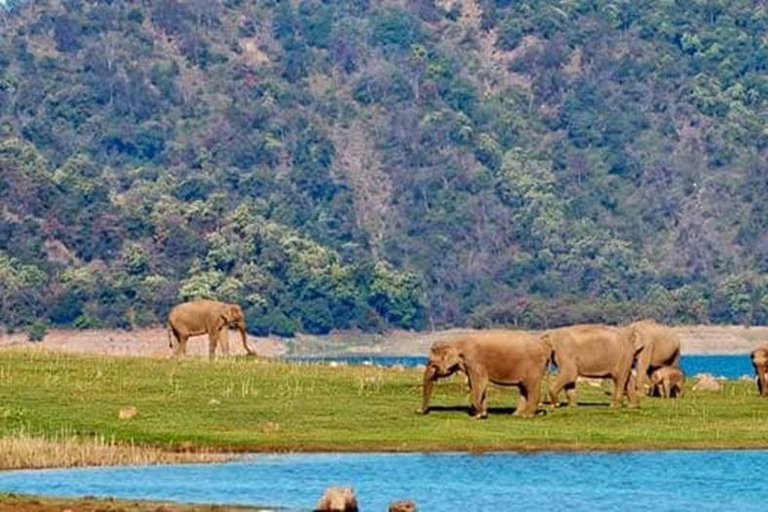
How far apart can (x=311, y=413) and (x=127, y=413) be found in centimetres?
479

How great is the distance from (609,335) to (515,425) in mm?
7156

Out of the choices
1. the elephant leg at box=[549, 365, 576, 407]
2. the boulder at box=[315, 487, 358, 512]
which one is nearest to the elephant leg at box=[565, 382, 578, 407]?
the elephant leg at box=[549, 365, 576, 407]

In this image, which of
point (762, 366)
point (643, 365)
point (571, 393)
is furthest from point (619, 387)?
point (762, 366)

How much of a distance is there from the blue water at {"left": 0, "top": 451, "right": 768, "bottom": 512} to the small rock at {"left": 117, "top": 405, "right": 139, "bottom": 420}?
432 centimetres

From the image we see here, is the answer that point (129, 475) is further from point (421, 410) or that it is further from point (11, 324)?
point (11, 324)

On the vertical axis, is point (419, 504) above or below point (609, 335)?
below

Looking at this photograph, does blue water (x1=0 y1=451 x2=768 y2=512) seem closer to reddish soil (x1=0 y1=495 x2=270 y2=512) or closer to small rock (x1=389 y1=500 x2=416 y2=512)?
reddish soil (x1=0 y1=495 x2=270 y2=512)

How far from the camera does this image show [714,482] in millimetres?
44781

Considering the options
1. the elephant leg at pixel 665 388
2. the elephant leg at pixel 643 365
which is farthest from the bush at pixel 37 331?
the elephant leg at pixel 665 388

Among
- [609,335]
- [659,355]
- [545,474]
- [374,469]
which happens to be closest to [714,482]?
[545,474]

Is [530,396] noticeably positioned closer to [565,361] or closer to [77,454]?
[565,361]

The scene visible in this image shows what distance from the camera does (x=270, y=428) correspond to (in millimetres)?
51062

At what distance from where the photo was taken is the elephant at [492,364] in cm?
5409

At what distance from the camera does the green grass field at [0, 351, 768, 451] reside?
49.8m
